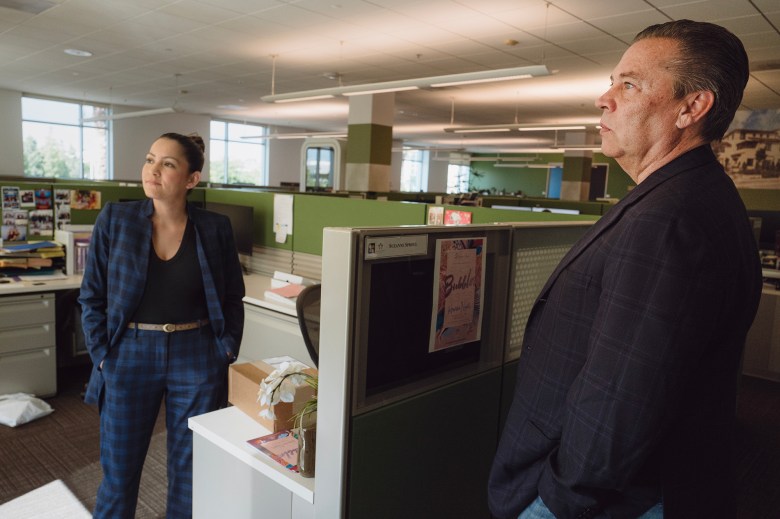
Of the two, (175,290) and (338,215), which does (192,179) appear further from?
(338,215)

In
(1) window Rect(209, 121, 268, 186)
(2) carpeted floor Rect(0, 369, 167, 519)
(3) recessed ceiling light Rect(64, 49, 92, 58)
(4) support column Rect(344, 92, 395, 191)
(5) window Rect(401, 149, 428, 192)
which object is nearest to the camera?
(2) carpeted floor Rect(0, 369, 167, 519)

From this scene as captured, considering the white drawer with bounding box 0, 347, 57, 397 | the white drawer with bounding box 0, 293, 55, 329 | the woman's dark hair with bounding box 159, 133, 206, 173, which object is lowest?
the white drawer with bounding box 0, 347, 57, 397

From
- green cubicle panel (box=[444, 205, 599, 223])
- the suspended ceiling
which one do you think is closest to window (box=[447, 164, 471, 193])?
the suspended ceiling

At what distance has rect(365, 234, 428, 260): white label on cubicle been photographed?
1.09 meters

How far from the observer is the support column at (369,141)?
9.78m

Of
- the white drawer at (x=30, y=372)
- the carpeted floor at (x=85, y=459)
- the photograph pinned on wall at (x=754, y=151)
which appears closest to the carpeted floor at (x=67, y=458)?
the carpeted floor at (x=85, y=459)

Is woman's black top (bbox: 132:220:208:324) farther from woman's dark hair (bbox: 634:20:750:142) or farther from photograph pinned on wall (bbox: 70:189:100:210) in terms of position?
photograph pinned on wall (bbox: 70:189:100:210)

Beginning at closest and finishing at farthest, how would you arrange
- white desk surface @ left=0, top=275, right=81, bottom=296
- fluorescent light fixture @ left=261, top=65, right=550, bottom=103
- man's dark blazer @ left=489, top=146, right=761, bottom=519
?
man's dark blazer @ left=489, top=146, right=761, bottom=519 → white desk surface @ left=0, top=275, right=81, bottom=296 → fluorescent light fixture @ left=261, top=65, right=550, bottom=103

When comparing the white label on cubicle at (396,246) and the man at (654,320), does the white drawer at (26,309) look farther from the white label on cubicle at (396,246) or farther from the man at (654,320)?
the man at (654,320)

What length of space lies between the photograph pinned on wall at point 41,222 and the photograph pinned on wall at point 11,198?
4.1 inches

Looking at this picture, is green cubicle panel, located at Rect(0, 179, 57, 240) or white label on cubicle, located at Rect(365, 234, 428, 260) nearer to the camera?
white label on cubicle, located at Rect(365, 234, 428, 260)

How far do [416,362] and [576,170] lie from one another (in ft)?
47.0

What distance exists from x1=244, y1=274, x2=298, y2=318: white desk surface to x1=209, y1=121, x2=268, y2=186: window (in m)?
11.9

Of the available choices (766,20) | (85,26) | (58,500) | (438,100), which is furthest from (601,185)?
(58,500)
